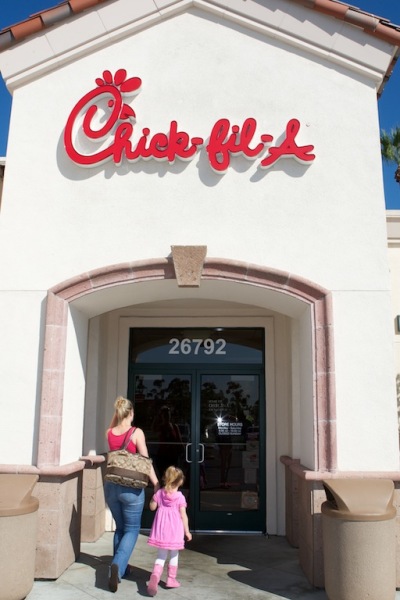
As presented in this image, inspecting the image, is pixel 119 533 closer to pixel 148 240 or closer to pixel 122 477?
pixel 122 477

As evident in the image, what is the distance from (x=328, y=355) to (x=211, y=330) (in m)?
3.36

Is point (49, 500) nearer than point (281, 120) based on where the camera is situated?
Yes

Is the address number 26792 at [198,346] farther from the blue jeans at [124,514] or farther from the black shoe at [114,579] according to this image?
the black shoe at [114,579]

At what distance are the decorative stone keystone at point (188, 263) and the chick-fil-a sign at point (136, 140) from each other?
108cm

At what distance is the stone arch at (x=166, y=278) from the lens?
264 inches

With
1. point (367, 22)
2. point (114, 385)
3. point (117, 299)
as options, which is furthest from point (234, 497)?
point (367, 22)

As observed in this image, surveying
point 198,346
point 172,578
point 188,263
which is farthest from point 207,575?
point 198,346

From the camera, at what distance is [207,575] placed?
698 centimetres

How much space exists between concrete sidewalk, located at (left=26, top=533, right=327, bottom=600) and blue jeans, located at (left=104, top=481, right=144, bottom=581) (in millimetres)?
336

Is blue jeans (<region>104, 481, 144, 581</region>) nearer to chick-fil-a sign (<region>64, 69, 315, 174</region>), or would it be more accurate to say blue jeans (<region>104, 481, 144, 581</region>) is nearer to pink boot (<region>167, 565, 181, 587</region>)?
pink boot (<region>167, 565, 181, 587</region>)

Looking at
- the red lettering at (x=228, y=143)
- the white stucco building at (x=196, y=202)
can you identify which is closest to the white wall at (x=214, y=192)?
the white stucco building at (x=196, y=202)

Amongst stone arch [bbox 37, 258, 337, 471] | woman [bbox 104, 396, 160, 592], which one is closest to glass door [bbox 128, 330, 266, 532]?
stone arch [bbox 37, 258, 337, 471]

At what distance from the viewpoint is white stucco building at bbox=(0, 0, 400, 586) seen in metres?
6.82

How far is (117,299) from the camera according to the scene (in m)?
7.94
